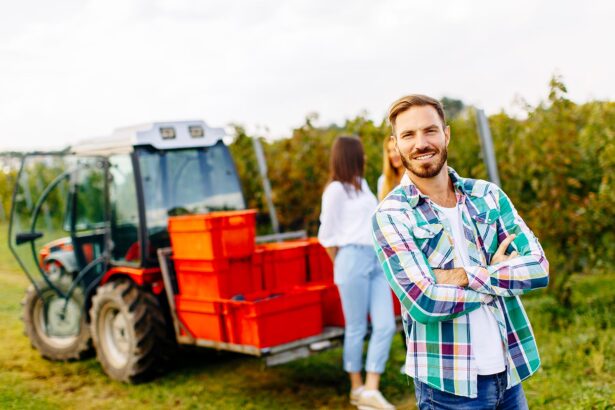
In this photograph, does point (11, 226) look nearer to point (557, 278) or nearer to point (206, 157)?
point (206, 157)

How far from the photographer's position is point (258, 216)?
9938mm

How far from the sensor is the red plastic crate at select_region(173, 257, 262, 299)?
5375mm

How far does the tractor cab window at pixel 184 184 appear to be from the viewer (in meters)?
6.22

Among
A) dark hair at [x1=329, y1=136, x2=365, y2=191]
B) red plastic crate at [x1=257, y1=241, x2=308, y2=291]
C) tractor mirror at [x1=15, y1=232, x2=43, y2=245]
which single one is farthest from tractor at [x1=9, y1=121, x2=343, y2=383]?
dark hair at [x1=329, y1=136, x2=365, y2=191]

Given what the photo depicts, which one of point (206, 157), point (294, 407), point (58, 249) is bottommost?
point (294, 407)

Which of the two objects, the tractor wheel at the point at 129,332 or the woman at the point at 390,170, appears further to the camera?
the tractor wheel at the point at 129,332

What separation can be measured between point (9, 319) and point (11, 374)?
237 centimetres

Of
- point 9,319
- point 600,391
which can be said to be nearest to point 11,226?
point 9,319

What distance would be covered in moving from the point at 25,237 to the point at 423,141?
486 cm

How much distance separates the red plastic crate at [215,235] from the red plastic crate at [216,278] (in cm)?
7

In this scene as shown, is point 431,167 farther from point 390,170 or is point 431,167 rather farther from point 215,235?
point 215,235

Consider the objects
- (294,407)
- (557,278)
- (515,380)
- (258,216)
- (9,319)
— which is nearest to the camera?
(515,380)

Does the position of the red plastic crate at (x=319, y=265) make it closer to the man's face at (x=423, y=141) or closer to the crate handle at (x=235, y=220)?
→ the crate handle at (x=235, y=220)

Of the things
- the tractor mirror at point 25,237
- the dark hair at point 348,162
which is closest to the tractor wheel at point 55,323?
the tractor mirror at point 25,237
